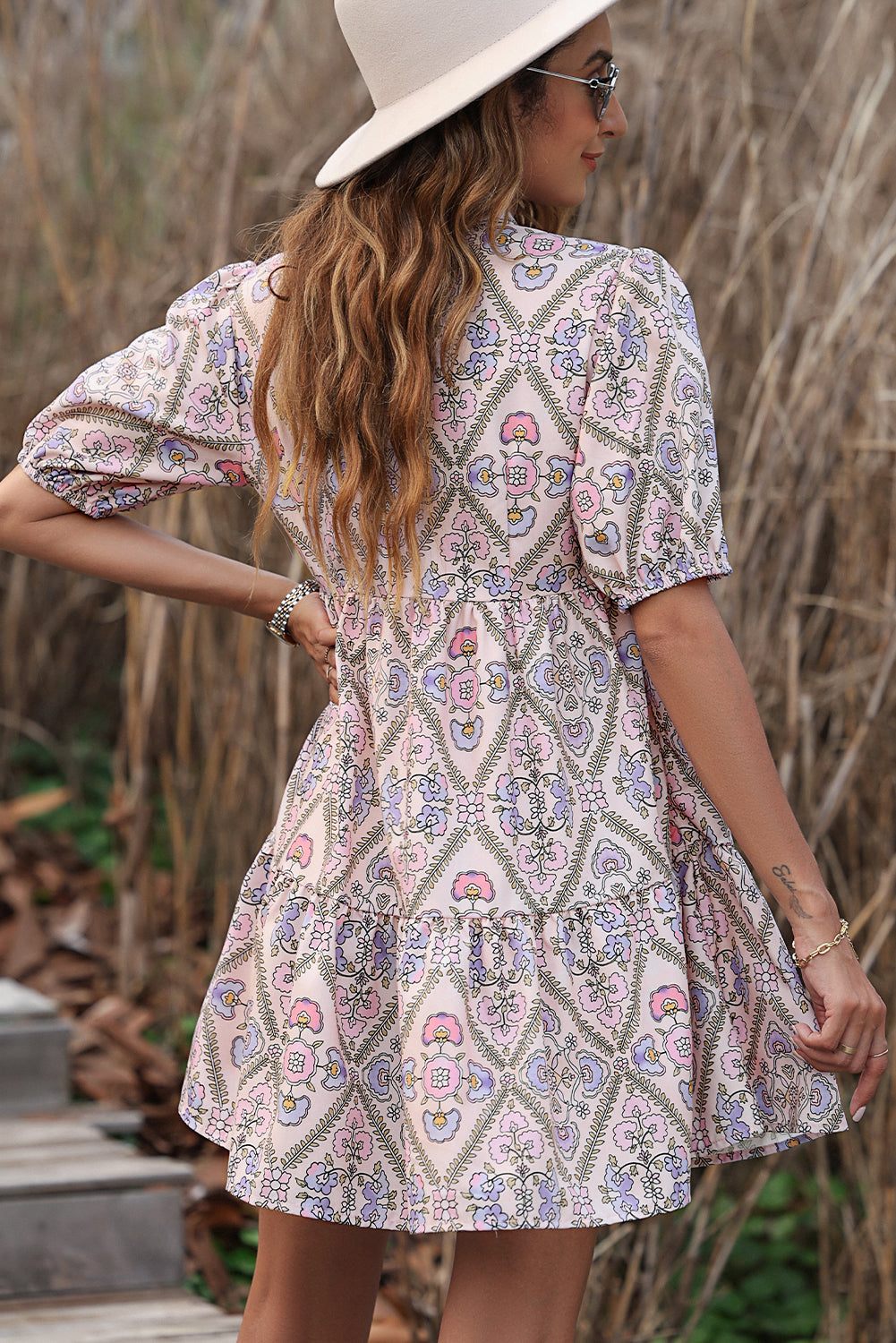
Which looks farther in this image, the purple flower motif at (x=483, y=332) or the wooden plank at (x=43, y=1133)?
the wooden plank at (x=43, y=1133)

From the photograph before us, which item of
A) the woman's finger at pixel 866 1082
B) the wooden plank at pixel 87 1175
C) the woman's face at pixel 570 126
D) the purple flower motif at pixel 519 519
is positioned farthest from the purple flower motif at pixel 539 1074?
the wooden plank at pixel 87 1175

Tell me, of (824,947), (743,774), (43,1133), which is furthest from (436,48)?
(43,1133)

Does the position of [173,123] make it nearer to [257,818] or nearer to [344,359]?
[257,818]

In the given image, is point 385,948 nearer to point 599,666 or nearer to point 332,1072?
point 332,1072

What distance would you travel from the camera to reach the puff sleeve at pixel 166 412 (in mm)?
1146

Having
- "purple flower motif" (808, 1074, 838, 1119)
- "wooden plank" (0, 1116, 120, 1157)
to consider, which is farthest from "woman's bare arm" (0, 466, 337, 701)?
"wooden plank" (0, 1116, 120, 1157)

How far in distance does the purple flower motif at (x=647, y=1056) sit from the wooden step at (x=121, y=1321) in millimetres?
845

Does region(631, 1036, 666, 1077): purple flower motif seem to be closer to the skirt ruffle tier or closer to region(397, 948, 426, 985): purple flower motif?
the skirt ruffle tier

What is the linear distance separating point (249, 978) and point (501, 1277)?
29 centimetres

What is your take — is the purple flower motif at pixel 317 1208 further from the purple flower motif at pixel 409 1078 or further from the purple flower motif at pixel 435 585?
the purple flower motif at pixel 435 585

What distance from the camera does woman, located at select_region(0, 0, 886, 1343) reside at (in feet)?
3.35

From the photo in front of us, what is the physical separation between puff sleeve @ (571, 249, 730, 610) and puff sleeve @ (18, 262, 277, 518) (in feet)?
0.86

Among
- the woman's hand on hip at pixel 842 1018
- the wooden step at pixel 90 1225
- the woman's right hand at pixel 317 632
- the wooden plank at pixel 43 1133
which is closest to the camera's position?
the woman's hand on hip at pixel 842 1018

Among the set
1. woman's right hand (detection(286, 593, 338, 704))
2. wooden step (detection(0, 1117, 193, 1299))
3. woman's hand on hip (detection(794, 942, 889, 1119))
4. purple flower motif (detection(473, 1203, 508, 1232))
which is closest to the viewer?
purple flower motif (detection(473, 1203, 508, 1232))
